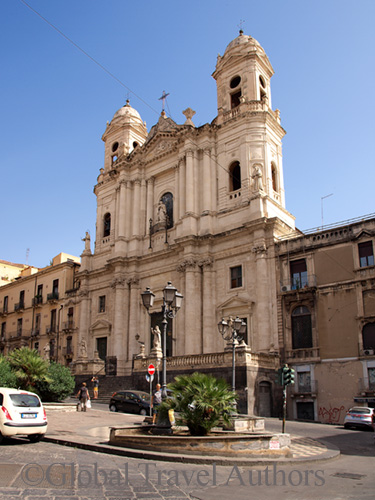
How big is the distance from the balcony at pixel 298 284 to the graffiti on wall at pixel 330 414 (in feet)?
22.9

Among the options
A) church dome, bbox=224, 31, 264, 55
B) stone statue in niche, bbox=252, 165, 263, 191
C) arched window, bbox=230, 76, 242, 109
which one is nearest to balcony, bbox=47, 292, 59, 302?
stone statue in niche, bbox=252, 165, 263, 191

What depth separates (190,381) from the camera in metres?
13.3

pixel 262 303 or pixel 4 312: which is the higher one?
pixel 4 312

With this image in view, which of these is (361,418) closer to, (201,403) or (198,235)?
(201,403)

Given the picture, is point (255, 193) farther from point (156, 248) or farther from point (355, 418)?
point (355, 418)

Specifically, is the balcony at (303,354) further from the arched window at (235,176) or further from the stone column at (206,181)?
the arched window at (235,176)

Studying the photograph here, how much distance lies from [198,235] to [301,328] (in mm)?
10662

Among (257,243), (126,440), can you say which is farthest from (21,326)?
(126,440)

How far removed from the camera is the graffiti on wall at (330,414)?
2648 centimetres

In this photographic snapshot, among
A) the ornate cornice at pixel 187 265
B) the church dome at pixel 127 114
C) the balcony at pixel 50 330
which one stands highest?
the church dome at pixel 127 114

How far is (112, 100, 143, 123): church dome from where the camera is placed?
4891cm

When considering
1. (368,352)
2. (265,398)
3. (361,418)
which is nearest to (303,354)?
(265,398)

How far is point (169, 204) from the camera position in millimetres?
41031

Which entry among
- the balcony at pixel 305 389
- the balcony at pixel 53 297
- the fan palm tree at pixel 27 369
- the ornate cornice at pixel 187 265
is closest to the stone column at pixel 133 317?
the ornate cornice at pixel 187 265
